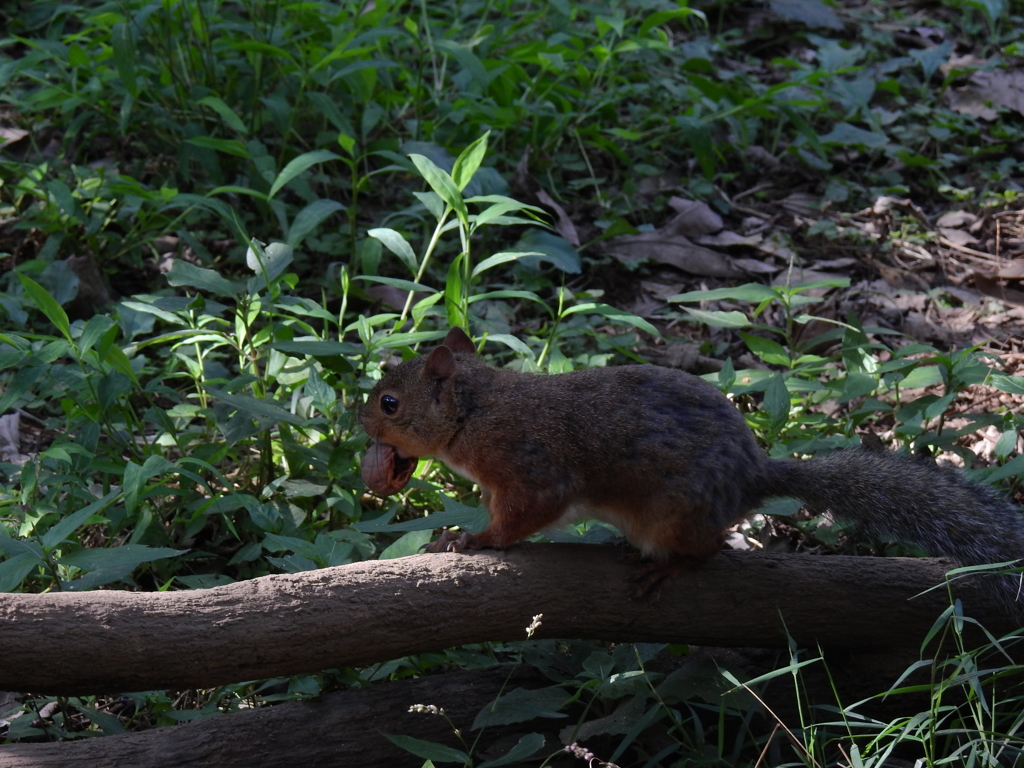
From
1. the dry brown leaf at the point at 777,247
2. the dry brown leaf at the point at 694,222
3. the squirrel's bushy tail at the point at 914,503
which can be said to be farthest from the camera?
the dry brown leaf at the point at 694,222

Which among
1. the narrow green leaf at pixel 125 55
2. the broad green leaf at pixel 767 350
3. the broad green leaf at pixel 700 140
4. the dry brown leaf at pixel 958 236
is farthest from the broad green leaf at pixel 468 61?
the dry brown leaf at pixel 958 236

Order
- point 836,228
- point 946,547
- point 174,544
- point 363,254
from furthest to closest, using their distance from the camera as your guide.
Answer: point 836,228
point 363,254
point 174,544
point 946,547

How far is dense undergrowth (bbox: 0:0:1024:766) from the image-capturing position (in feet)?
11.5

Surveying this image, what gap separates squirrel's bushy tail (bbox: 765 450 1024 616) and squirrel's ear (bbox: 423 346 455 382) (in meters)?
1.18

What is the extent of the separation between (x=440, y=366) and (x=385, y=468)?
0.44 meters

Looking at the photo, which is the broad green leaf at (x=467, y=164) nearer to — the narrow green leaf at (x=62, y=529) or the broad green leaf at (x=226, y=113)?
the broad green leaf at (x=226, y=113)

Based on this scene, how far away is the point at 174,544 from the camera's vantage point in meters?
4.08

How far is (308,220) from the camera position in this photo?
5.02 meters

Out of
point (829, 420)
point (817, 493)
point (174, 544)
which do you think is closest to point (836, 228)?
point (829, 420)

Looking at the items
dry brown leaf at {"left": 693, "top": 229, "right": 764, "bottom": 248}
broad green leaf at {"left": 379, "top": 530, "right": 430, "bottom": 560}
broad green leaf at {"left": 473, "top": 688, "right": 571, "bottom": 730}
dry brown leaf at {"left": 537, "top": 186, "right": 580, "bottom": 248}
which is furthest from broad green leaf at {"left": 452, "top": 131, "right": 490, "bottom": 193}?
broad green leaf at {"left": 473, "top": 688, "right": 571, "bottom": 730}

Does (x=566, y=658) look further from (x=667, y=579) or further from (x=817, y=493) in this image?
(x=817, y=493)

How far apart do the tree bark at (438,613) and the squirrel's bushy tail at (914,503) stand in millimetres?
126

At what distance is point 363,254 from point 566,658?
9.08 ft

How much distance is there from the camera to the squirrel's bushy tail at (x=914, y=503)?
317 centimetres
